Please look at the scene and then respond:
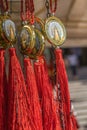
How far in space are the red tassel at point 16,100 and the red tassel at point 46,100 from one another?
2.2 inches

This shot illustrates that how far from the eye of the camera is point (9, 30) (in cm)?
75

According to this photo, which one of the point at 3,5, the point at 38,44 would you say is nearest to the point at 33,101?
the point at 38,44

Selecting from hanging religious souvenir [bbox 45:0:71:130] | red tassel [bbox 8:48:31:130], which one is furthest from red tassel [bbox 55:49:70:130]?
red tassel [bbox 8:48:31:130]

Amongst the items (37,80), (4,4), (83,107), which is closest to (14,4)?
(4,4)

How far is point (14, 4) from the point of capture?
3.07 ft

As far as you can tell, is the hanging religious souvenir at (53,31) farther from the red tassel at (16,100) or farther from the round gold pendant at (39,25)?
the red tassel at (16,100)

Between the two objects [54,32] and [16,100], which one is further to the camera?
[54,32]

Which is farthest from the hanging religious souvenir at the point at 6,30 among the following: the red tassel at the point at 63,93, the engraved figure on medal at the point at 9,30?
the red tassel at the point at 63,93

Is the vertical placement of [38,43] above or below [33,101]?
above

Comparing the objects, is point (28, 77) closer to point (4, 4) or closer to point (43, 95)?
point (43, 95)

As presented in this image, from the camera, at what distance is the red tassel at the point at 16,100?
0.71m

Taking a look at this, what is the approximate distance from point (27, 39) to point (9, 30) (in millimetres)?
49

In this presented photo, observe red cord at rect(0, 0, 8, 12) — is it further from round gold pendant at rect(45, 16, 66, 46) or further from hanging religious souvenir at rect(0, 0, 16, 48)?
round gold pendant at rect(45, 16, 66, 46)

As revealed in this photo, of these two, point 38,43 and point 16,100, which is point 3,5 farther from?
point 16,100
